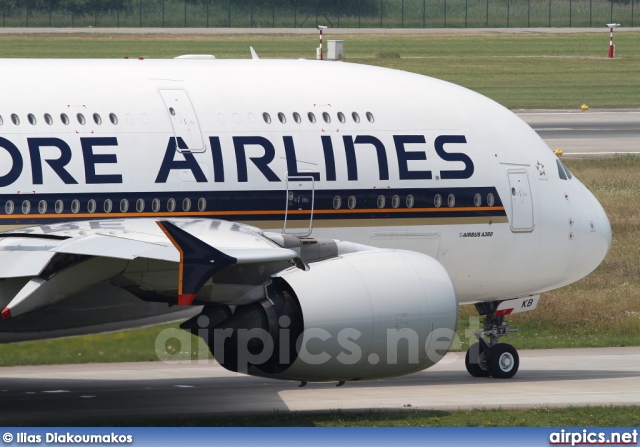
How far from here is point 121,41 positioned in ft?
324

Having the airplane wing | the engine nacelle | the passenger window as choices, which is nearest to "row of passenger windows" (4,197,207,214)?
the airplane wing

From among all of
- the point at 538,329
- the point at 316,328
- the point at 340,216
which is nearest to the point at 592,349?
the point at 538,329

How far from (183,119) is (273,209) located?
180cm

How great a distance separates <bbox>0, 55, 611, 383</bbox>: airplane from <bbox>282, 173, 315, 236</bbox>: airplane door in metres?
0.03

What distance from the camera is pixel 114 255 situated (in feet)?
53.1

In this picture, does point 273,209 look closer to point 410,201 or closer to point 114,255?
point 410,201

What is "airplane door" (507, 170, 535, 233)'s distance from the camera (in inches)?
878

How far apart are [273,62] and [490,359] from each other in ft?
20.4

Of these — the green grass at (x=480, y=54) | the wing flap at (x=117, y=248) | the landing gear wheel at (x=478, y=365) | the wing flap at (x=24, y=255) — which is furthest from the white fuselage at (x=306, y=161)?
the green grass at (x=480, y=54)

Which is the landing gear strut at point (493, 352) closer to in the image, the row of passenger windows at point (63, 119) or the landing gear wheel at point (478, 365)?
the landing gear wheel at point (478, 365)

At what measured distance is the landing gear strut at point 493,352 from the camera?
77.0ft

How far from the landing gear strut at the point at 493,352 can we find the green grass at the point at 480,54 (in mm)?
48223

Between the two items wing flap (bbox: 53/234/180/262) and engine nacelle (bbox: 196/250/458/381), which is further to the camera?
engine nacelle (bbox: 196/250/458/381)

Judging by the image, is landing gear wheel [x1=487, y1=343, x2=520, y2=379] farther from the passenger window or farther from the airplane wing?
the airplane wing
